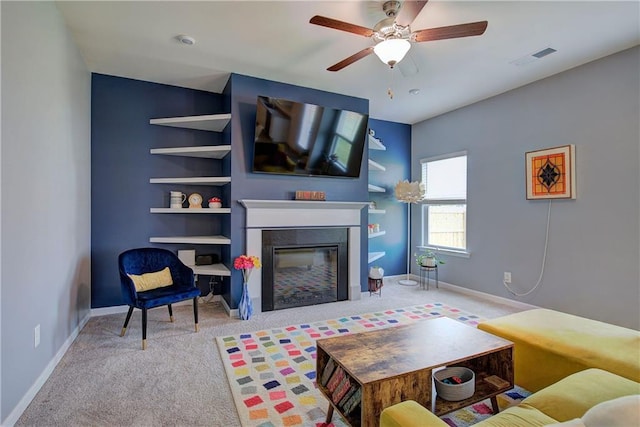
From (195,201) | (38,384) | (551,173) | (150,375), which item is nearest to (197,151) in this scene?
(195,201)

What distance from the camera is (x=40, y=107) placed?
7.01 ft

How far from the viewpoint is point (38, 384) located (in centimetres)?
204

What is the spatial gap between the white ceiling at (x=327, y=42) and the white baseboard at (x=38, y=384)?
2.69 m

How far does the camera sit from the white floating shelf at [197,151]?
3.56 meters

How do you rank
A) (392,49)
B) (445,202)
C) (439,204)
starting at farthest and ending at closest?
(439,204) → (445,202) → (392,49)

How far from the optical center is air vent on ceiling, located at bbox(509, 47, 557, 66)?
2.99 metres

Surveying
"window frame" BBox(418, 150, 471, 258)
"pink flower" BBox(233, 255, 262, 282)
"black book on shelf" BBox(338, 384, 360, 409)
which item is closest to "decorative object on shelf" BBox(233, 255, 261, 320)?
"pink flower" BBox(233, 255, 262, 282)

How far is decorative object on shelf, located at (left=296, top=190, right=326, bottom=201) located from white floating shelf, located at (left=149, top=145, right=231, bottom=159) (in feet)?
3.17

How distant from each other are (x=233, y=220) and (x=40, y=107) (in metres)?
1.89

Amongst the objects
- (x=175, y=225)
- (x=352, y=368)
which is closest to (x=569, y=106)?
(x=352, y=368)

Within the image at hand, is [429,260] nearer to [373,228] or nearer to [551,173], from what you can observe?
[373,228]

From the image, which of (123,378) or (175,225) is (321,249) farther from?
(123,378)

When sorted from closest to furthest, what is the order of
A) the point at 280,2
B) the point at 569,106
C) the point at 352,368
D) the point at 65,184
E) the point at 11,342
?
the point at 352,368, the point at 11,342, the point at 280,2, the point at 65,184, the point at 569,106

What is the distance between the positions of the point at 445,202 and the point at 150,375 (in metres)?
4.34
